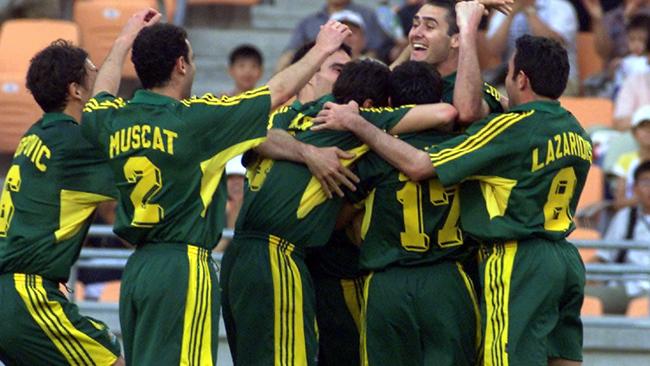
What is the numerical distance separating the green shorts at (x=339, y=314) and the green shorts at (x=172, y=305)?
1073mm

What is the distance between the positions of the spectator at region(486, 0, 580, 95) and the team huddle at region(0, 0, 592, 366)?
5.54 meters

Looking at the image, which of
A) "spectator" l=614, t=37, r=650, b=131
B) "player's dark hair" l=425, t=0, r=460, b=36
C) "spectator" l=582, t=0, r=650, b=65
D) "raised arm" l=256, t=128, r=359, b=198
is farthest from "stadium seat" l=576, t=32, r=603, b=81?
"raised arm" l=256, t=128, r=359, b=198

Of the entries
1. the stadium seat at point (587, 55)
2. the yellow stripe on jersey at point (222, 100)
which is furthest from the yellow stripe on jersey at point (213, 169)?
the stadium seat at point (587, 55)

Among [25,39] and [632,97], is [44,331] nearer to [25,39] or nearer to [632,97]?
[25,39]

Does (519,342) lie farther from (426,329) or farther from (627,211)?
(627,211)

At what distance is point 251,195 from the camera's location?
347 inches

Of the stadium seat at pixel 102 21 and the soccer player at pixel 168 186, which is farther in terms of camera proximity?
the stadium seat at pixel 102 21

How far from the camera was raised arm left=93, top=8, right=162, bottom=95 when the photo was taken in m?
8.52

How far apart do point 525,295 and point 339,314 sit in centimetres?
124

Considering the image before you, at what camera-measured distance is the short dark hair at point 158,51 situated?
817cm

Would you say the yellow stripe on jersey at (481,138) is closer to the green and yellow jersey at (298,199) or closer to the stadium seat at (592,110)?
the green and yellow jersey at (298,199)

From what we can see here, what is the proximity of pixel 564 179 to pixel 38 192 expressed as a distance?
2.63 m

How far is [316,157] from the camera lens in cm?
865

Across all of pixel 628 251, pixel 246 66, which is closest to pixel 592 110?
pixel 628 251
